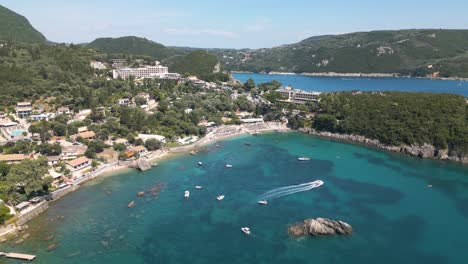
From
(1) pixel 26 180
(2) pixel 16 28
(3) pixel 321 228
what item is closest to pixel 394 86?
(3) pixel 321 228

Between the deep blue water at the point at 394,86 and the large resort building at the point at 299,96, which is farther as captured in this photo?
the deep blue water at the point at 394,86

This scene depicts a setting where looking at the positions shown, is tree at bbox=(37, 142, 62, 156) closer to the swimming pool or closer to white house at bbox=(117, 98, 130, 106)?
the swimming pool

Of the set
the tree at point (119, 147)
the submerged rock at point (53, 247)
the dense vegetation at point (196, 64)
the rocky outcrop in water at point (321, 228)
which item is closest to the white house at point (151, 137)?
the tree at point (119, 147)

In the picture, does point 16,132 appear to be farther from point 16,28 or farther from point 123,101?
point 16,28

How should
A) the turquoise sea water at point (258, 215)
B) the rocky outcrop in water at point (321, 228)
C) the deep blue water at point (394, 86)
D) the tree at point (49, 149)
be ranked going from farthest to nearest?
1. the deep blue water at point (394, 86)
2. the tree at point (49, 149)
3. the rocky outcrop in water at point (321, 228)
4. the turquoise sea water at point (258, 215)

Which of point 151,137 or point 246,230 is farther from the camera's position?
point 151,137

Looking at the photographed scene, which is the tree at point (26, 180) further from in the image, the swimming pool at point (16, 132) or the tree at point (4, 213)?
the swimming pool at point (16, 132)
